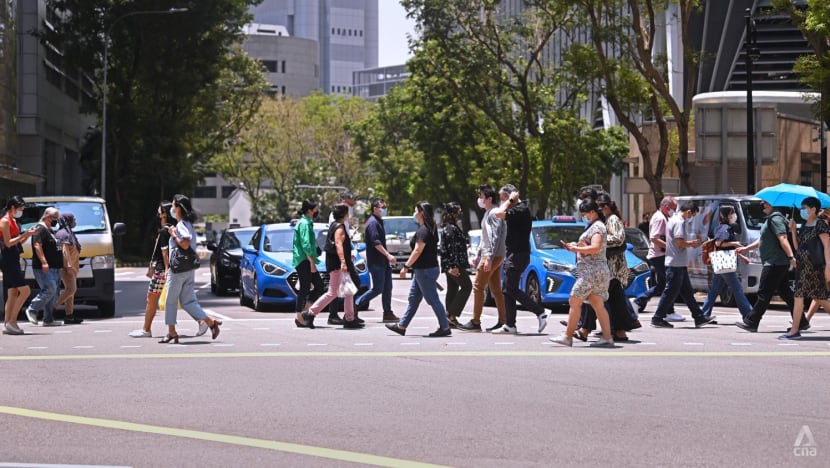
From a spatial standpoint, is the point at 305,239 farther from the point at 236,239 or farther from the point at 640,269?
the point at 236,239

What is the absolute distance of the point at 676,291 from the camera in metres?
18.3

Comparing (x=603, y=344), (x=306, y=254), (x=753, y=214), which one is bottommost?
(x=603, y=344)

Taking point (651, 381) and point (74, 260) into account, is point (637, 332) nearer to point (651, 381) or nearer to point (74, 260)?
point (651, 381)

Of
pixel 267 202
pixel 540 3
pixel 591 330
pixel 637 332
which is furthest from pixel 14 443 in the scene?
pixel 267 202

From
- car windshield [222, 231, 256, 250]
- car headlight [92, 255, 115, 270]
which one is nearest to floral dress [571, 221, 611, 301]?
car headlight [92, 255, 115, 270]

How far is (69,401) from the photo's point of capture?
1084cm

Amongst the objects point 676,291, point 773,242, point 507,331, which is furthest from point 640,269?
point 507,331

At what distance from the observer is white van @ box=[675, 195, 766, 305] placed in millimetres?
23766

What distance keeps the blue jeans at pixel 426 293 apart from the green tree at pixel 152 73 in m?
34.8

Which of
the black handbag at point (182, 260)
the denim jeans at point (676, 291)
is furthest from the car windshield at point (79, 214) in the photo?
the denim jeans at point (676, 291)

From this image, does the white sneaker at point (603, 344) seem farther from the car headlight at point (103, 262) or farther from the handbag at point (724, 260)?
the car headlight at point (103, 262)

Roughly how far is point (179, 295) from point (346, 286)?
263cm

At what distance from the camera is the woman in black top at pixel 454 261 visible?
1792 centimetres

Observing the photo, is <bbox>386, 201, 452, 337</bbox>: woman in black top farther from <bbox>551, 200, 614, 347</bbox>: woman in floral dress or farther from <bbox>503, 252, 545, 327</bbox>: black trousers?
<bbox>551, 200, 614, 347</bbox>: woman in floral dress
